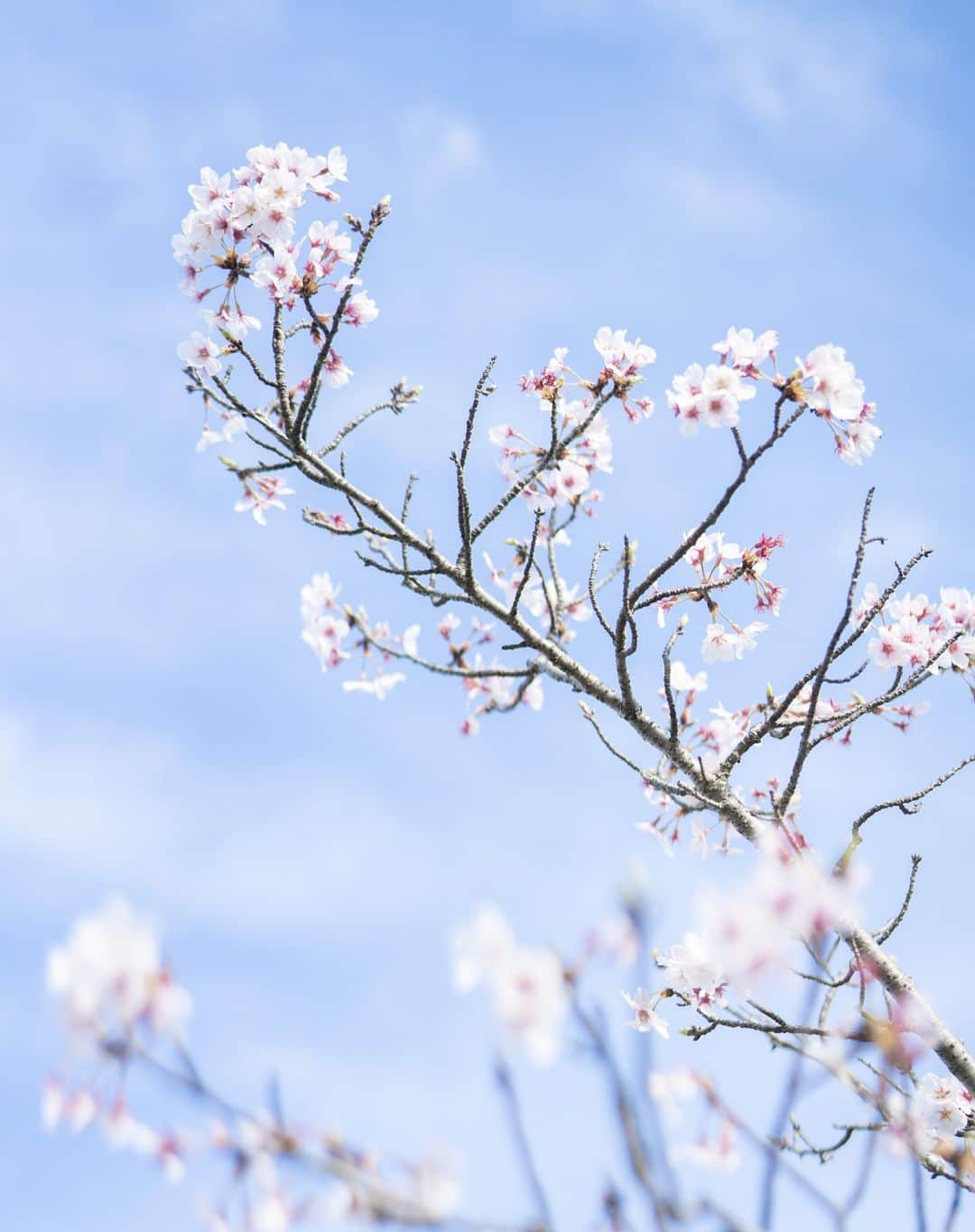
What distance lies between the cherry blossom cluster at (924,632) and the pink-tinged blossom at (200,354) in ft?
13.4

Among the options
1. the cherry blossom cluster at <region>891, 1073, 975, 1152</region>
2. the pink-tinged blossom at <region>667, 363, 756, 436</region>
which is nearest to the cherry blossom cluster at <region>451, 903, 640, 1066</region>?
the pink-tinged blossom at <region>667, 363, 756, 436</region>

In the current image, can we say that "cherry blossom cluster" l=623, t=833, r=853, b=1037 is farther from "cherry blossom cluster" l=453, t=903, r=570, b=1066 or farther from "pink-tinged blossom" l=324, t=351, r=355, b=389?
"pink-tinged blossom" l=324, t=351, r=355, b=389

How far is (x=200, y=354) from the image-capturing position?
18.3ft

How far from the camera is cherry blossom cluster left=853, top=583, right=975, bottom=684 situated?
19.7ft

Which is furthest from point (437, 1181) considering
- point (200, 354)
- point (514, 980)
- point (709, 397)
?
point (200, 354)

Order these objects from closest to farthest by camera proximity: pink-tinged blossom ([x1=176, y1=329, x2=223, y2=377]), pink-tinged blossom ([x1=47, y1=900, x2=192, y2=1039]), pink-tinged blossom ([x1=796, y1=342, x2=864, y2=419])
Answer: pink-tinged blossom ([x1=47, y1=900, x2=192, y2=1039]), pink-tinged blossom ([x1=796, y1=342, x2=864, y2=419]), pink-tinged blossom ([x1=176, y1=329, x2=223, y2=377])

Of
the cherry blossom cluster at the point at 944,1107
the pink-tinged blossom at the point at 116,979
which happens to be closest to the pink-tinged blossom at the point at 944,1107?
the cherry blossom cluster at the point at 944,1107

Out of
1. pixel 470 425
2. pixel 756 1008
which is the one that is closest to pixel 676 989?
pixel 756 1008

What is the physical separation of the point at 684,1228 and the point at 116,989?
138 centimetres

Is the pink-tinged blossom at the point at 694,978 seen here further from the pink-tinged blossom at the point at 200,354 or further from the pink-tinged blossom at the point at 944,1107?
the pink-tinged blossom at the point at 200,354

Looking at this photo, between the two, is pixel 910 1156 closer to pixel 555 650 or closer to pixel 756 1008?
pixel 756 1008

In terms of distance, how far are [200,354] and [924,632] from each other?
4626 mm

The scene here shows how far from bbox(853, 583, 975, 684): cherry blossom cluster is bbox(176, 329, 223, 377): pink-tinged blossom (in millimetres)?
4086

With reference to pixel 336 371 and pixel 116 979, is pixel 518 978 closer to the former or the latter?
Answer: pixel 116 979
